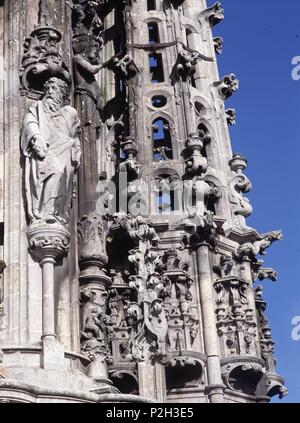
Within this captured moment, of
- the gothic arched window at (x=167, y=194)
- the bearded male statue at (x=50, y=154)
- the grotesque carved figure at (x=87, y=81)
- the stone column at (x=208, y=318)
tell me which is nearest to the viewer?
the bearded male statue at (x=50, y=154)

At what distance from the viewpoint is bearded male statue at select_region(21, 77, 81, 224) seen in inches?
721

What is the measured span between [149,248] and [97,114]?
11.6 ft

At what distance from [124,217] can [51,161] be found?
4.23 metres

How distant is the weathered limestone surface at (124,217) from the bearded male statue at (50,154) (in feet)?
0.10

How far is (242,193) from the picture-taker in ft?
83.4

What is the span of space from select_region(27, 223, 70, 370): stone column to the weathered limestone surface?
0.02 metres

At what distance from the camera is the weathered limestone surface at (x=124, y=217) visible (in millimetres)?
17969

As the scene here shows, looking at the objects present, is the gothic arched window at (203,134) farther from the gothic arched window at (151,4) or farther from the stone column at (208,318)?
the gothic arched window at (151,4)

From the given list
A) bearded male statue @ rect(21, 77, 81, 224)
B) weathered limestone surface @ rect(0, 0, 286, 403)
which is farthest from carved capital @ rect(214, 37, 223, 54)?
bearded male statue @ rect(21, 77, 81, 224)

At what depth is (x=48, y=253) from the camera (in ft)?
59.0

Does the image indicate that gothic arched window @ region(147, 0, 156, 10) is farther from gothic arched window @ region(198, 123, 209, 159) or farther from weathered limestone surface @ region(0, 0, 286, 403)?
gothic arched window @ region(198, 123, 209, 159)

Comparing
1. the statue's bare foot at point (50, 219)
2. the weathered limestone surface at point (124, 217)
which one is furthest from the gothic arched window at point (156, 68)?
the statue's bare foot at point (50, 219)

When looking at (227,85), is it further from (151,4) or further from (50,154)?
(50,154)
